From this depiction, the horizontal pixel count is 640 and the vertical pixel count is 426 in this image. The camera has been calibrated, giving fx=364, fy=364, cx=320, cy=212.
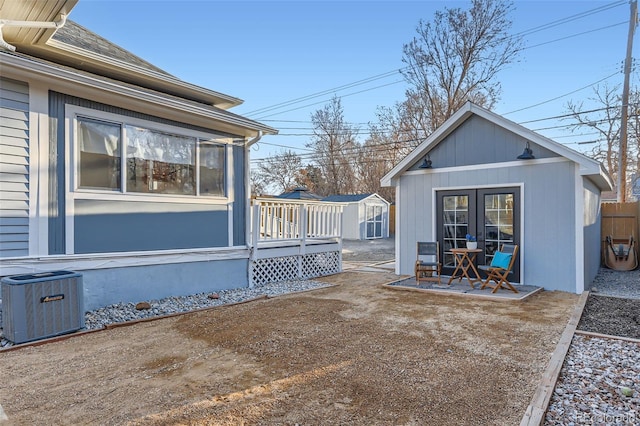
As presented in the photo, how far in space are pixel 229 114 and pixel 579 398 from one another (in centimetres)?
632

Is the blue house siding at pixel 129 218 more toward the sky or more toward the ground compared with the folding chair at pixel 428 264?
more toward the sky

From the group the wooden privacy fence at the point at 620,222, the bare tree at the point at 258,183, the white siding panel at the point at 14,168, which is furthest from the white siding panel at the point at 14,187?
the bare tree at the point at 258,183

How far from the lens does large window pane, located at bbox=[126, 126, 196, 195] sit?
218 inches

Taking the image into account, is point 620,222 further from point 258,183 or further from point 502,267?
point 258,183

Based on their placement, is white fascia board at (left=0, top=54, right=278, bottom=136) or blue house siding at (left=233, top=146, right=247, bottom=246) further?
blue house siding at (left=233, top=146, right=247, bottom=246)

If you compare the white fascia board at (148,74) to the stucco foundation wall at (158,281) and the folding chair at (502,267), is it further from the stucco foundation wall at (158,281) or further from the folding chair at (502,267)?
the folding chair at (502,267)

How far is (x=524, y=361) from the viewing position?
11.1 feet

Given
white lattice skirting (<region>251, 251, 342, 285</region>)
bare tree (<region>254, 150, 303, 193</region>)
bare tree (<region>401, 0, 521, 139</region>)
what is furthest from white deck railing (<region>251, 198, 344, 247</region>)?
bare tree (<region>254, 150, 303, 193</region>)

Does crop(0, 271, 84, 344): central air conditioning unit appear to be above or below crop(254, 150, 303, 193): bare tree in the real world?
below

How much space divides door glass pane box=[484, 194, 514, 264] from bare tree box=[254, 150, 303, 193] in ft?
79.6

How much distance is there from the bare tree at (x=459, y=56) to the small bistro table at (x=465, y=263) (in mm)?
11979

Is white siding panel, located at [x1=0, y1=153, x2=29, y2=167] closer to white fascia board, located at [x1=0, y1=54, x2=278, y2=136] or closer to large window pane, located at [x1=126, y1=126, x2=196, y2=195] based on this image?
white fascia board, located at [x1=0, y1=54, x2=278, y2=136]

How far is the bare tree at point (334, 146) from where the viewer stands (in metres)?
27.8

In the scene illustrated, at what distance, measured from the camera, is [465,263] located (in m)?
7.57
